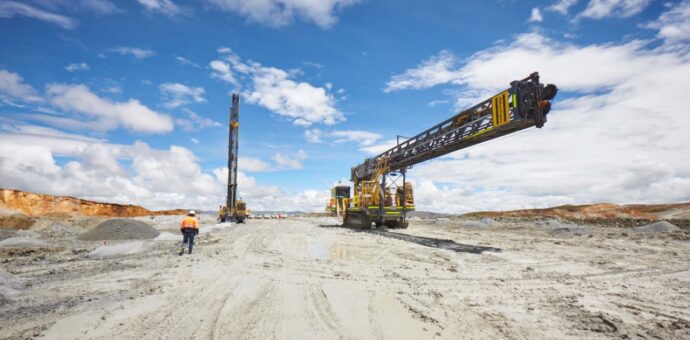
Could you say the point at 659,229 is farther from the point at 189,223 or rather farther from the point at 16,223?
the point at 16,223

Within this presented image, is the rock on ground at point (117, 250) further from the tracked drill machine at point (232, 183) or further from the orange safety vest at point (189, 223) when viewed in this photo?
the tracked drill machine at point (232, 183)

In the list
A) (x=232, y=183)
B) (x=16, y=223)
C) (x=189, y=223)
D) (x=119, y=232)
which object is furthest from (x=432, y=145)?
(x=16, y=223)

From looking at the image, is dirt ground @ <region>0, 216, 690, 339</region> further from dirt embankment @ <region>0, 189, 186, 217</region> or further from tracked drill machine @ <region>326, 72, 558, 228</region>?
dirt embankment @ <region>0, 189, 186, 217</region>

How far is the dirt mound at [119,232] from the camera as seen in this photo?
49.9 feet

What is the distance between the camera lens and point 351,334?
13.8 feet

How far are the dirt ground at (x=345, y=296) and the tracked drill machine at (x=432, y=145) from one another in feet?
14.6

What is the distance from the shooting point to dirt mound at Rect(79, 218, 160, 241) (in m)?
15.2

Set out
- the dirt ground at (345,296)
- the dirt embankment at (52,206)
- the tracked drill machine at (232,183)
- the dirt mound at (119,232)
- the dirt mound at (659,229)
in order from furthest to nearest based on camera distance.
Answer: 1. the dirt embankment at (52,206)
2. the tracked drill machine at (232,183)
3. the dirt mound at (659,229)
4. the dirt mound at (119,232)
5. the dirt ground at (345,296)

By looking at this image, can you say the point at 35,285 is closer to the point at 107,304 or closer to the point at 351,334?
the point at 107,304

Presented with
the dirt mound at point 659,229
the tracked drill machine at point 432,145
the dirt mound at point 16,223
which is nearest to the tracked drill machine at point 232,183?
the tracked drill machine at point 432,145

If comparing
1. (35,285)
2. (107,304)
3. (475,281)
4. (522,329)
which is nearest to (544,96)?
(475,281)

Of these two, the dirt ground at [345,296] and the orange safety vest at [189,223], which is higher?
the orange safety vest at [189,223]

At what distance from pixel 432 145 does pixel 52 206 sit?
2088 inches

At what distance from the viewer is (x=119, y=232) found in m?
15.6
